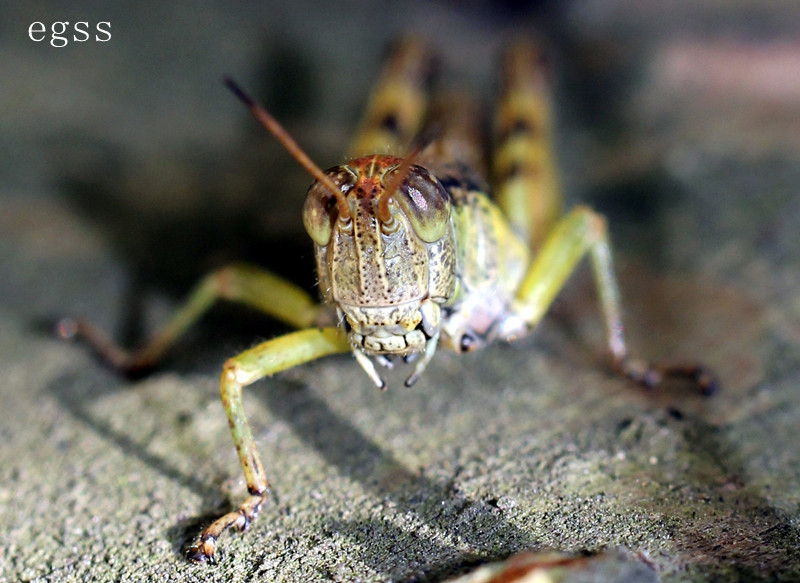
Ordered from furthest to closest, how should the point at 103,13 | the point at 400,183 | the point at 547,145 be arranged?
1. the point at 103,13
2. the point at 547,145
3. the point at 400,183

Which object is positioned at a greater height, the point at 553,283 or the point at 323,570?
the point at 553,283

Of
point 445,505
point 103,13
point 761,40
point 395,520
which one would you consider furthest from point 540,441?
point 103,13

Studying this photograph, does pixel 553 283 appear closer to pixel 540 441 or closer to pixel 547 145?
pixel 540 441

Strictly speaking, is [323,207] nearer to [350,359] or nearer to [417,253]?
[417,253]

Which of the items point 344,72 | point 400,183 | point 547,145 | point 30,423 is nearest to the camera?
point 400,183

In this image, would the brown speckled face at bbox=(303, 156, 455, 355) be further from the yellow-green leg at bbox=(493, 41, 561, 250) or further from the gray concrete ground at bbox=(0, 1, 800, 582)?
the yellow-green leg at bbox=(493, 41, 561, 250)

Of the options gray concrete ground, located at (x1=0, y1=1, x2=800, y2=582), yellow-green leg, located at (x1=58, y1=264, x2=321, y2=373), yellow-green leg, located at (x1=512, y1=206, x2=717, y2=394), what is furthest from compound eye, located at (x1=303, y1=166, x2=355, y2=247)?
yellow-green leg, located at (x1=512, y1=206, x2=717, y2=394)

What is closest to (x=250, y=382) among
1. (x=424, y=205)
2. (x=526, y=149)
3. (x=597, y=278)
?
(x=424, y=205)
